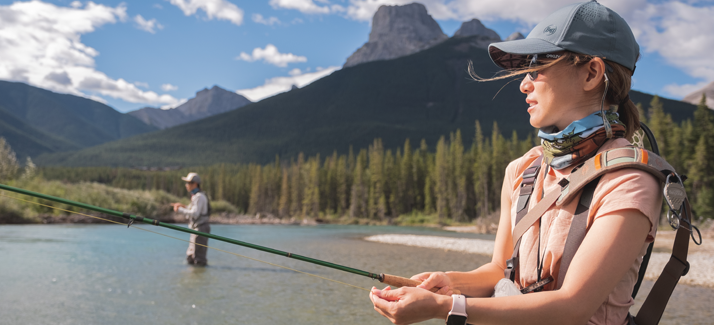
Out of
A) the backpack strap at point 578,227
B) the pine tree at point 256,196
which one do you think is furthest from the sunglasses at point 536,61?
the pine tree at point 256,196

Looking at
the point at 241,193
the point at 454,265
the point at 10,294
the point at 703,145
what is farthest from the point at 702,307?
the point at 241,193

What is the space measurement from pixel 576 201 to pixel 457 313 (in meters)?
0.52

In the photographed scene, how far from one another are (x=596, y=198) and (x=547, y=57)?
524 millimetres

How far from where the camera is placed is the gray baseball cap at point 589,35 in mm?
1572

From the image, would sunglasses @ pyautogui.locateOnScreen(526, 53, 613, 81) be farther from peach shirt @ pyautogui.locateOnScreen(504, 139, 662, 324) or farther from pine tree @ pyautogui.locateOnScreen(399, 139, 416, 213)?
pine tree @ pyautogui.locateOnScreen(399, 139, 416, 213)

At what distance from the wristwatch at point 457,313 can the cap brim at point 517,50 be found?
2.86 ft

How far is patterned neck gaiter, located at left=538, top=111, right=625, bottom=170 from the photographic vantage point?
1.59 m

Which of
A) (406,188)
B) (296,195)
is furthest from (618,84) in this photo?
(296,195)

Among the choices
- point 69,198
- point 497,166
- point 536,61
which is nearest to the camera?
point 536,61

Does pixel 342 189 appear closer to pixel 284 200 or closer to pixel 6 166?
pixel 284 200

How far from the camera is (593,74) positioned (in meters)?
1.61

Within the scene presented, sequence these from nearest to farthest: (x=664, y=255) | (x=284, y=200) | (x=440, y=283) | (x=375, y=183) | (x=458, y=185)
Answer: (x=440, y=283) → (x=664, y=255) → (x=458, y=185) → (x=375, y=183) → (x=284, y=200)

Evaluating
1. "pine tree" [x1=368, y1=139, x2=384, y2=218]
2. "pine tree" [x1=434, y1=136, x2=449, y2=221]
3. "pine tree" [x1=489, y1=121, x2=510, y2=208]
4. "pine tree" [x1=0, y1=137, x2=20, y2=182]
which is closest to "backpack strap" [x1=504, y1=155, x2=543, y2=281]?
"pine tree" [x1=0, y1=137, x2=20, y2=182]

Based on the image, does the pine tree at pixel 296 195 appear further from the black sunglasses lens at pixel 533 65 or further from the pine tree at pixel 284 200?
the black sunglasses lens at pixel 533 65
